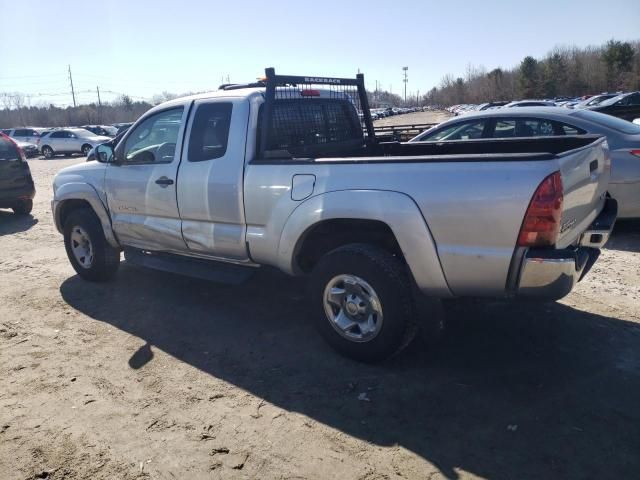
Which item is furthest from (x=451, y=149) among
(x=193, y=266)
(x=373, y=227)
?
(x=193, y=266)

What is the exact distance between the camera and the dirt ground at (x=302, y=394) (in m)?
2.79

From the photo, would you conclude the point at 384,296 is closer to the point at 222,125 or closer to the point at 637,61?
the point at 222,125

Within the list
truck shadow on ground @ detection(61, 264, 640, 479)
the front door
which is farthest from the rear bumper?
the front door

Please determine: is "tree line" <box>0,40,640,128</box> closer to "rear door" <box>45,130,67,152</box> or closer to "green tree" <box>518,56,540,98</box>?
"green tree" <box>518,56,540,98</box>

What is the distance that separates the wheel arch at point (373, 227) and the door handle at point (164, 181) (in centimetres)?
140

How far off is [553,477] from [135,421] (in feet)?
7.93

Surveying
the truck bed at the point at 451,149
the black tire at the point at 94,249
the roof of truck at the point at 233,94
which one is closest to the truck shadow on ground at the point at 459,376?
the black tire at the point at 94,249

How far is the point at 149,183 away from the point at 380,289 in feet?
8.75

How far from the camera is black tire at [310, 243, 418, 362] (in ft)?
11.5

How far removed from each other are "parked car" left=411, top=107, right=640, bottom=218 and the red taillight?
327 cm

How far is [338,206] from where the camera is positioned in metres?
3.60

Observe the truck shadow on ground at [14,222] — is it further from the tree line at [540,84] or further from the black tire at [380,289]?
the tree line at [540,84]

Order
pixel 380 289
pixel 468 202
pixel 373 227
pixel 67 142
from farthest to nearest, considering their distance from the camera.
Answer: pixel 67 142
pixel 373 227
pixel 380 289
pixel 468 202

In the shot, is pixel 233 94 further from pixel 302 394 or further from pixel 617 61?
pixel 617 61
